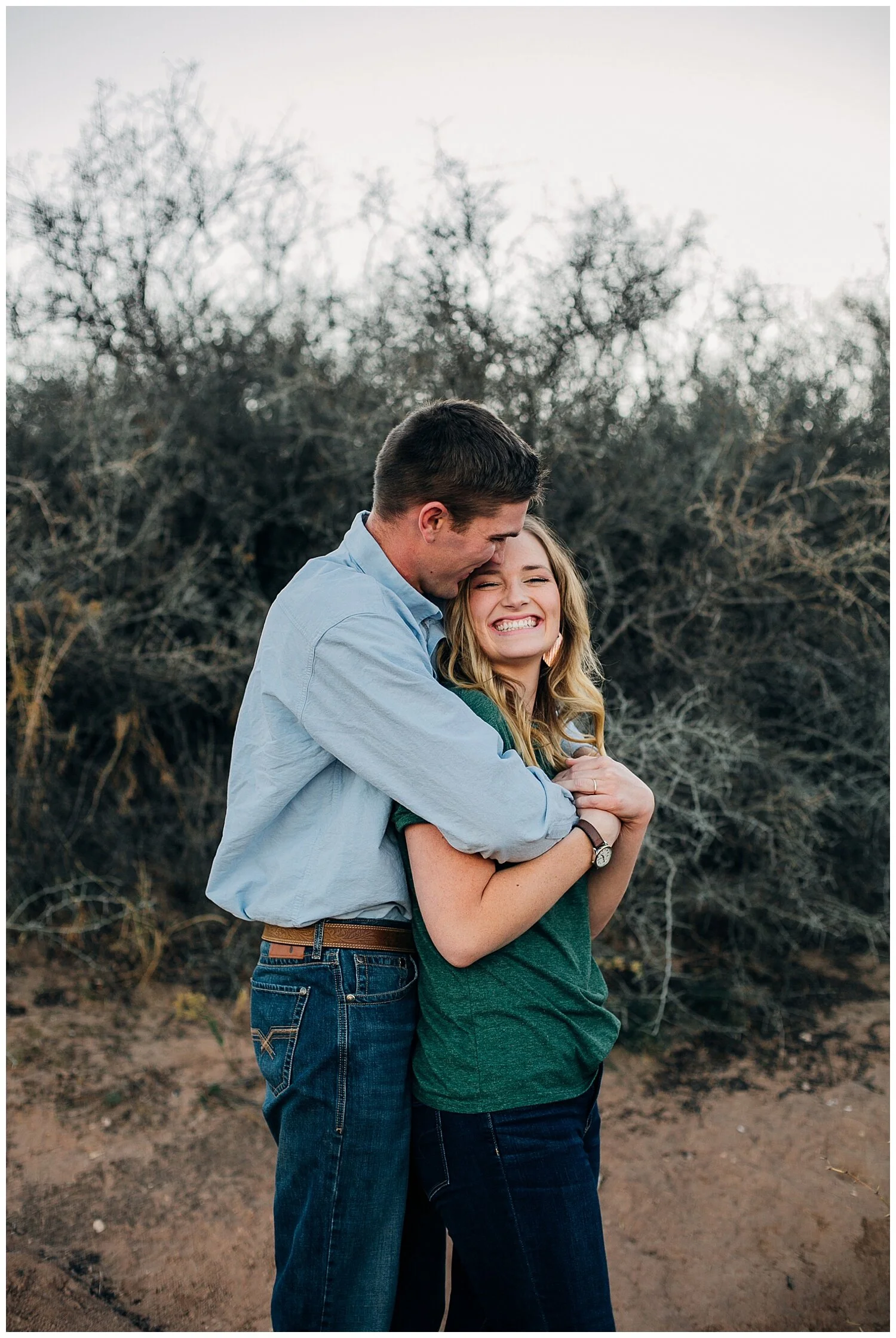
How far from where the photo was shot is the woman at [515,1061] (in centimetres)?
155

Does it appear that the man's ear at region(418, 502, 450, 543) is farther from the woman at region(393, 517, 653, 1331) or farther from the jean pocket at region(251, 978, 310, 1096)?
the jean pocket at region(251, 978, 310, 1096)

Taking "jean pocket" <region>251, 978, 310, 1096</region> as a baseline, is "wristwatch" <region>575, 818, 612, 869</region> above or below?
above

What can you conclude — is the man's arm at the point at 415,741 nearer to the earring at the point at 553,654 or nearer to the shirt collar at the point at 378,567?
the shirt collar at the point at 378,567

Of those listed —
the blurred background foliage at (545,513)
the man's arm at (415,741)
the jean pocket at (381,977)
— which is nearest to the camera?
the man's arm at (415,741)

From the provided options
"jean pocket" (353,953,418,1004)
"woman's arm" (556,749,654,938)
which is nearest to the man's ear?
"woman's arm" (556,749,654,938)

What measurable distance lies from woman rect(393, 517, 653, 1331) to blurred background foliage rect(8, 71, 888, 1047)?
2.56 metres

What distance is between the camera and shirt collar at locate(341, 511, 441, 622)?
1812mm

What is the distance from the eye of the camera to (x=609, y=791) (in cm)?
180

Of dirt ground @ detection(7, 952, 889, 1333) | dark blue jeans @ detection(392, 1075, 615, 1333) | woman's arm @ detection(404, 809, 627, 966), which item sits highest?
woman's arm @ detection(404, 809, 627, 966)

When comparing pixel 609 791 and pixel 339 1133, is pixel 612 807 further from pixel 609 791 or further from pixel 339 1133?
pixel 339 1133

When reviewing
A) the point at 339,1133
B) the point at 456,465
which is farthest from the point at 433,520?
the point at 339,1133

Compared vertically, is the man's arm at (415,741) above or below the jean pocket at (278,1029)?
above

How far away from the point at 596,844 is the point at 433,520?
69cm

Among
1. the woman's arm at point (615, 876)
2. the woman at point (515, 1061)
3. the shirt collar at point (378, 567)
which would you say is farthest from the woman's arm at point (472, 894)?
the shirt collar at point (378, 567)
